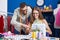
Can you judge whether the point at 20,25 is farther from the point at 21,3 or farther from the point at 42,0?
the point at 42,0

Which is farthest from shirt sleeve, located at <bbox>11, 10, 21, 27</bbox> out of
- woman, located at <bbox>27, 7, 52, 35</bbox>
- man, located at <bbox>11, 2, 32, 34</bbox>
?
woman, located at <bbox>27, 7, 52, 35</bbox>

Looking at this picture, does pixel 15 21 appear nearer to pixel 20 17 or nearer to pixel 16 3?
pixel 20 17

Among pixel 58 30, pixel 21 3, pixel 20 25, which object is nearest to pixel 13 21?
pixel 20 25

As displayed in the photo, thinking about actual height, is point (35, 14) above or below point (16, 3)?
below

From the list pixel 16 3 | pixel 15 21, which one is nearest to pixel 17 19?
pixel 15 21

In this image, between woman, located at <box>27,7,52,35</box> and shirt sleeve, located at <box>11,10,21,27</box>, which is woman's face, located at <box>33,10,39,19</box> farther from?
shirt sleeve, located at <box>11,10,21,27</box>

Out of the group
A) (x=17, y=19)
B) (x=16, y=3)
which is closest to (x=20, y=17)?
(x=17, y=19)

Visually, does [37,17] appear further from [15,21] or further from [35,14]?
[15,21]

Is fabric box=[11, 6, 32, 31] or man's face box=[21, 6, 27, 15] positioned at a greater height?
man's face box=[21, 6, 27, 15]

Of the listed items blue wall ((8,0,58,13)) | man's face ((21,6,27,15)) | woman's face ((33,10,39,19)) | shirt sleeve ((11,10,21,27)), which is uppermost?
blue wall ((8,0,58,13))

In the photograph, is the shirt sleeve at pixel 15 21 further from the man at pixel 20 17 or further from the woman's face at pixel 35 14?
the woman's face at pixel 35 14

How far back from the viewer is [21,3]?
144 cm

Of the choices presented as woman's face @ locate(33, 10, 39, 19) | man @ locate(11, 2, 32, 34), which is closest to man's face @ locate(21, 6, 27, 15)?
man @ locate(11, 2, 32, 34)

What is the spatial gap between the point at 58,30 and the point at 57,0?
287 mm
